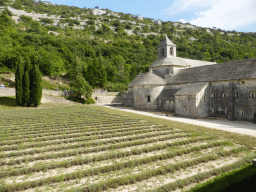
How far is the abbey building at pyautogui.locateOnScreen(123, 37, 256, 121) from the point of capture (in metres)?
22.5

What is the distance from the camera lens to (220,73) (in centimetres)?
2603

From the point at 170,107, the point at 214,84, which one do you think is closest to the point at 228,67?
the point at 214,84

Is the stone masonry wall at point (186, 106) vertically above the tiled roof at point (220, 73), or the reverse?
the tiled roof at point (220, 73)

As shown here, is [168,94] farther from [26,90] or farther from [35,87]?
[26,90]

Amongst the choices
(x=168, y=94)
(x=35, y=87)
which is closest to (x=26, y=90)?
(x=35, y=87)

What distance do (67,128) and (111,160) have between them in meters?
8.44

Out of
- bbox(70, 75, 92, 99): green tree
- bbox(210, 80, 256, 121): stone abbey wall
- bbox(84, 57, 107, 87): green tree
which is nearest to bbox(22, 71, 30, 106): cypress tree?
bbox(70, 75, 92, 99): green tree

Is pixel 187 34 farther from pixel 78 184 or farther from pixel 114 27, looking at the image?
pixel 78 184

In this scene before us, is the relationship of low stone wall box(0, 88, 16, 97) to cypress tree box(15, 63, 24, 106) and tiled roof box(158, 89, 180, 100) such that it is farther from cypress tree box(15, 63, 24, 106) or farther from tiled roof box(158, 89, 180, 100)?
tiled roof box(158, 89, 180, 100)

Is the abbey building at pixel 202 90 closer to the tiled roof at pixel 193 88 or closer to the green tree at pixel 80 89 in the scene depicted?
the tiled roof at pixel 193 88

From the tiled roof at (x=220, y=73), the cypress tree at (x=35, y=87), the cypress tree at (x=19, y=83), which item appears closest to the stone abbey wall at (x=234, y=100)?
the tiled roof at (x=220, y=73)

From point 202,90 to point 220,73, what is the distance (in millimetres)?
3948

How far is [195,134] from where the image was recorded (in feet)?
48.0

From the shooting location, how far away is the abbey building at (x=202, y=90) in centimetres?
2248
